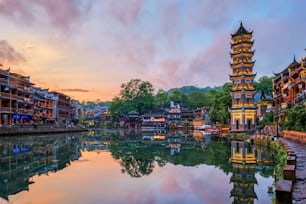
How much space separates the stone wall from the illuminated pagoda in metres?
28.1

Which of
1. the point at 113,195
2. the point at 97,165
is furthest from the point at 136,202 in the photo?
the point at 97,165

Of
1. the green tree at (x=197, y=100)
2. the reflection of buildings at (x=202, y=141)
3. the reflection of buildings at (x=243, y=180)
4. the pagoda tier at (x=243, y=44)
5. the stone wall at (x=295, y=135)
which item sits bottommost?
the reflection of buildings at (x=202, y=141)

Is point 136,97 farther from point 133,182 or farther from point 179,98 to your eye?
point 133,182

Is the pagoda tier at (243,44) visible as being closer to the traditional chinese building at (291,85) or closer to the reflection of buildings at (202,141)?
the traditional chinese building at (291,85)

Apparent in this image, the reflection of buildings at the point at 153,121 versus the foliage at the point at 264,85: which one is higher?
the foliage at the point at 264,85

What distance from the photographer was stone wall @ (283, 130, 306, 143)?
2312 cm

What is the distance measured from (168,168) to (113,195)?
7.25 meters

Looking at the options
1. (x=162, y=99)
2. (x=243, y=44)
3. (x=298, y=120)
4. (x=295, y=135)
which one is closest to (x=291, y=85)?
(x=243, y=44)

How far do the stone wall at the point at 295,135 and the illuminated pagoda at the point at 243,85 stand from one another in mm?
28082

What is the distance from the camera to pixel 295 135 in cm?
2616

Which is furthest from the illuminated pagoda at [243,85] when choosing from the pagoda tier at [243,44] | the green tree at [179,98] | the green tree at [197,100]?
the green tree at [179,98]

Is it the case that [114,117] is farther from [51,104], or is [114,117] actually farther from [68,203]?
[68,203]

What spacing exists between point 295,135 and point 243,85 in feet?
111

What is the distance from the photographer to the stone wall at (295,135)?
23.1 meters
